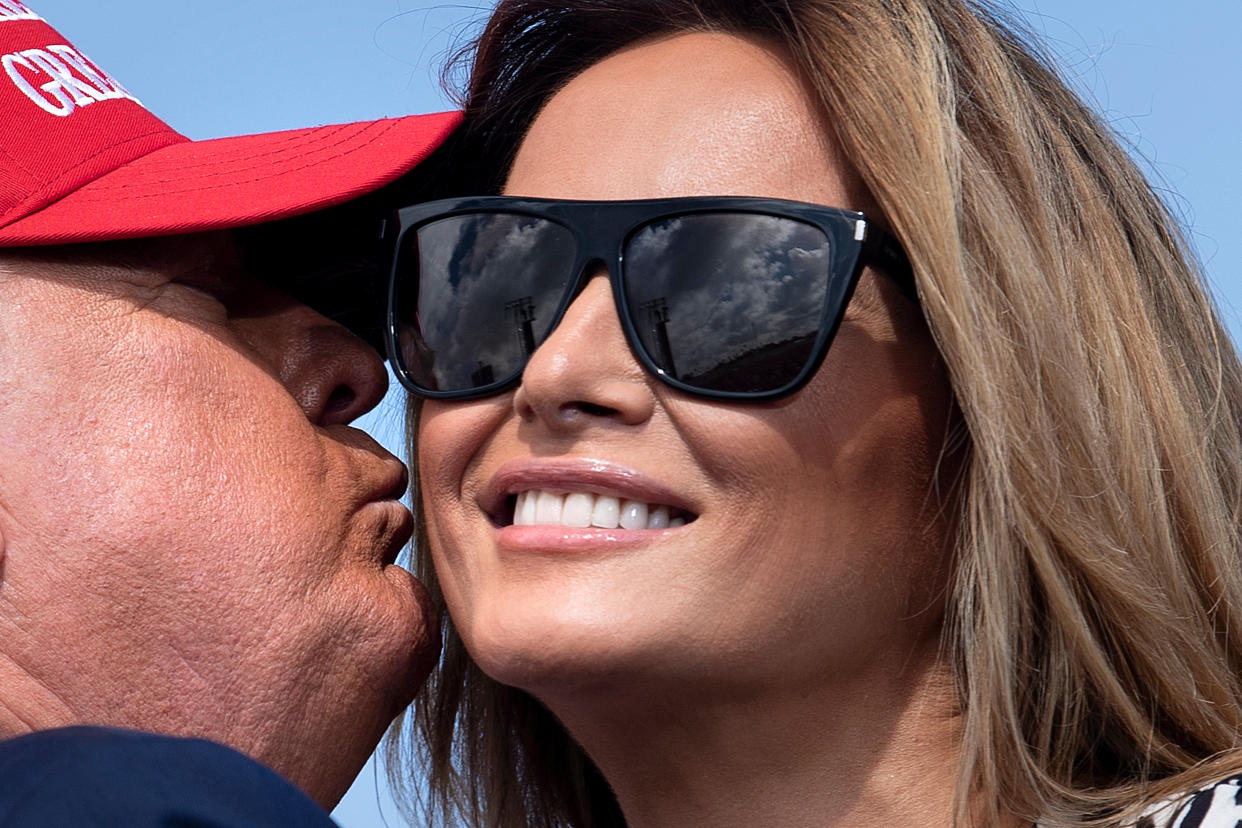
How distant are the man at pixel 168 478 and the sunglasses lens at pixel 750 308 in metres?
0.65

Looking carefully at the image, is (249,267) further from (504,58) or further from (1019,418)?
(1019,418)

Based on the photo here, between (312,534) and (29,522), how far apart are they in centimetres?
44

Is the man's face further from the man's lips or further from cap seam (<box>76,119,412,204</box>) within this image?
the man's lips

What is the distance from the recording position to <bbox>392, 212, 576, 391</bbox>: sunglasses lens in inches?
94.7

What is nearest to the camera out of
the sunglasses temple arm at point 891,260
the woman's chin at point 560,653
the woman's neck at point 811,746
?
the woman's chin at point 560,653

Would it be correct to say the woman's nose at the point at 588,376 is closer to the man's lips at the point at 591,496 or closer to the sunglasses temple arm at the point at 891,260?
the man's lips at the point at 591,496

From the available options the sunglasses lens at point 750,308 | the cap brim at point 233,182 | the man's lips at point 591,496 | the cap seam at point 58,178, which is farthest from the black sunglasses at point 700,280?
the cap seam at point 58,178

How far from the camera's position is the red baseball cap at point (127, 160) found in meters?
2.37

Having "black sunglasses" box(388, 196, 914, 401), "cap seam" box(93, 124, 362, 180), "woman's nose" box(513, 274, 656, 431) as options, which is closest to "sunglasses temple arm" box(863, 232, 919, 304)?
"black sunglasses" box(388, 196, 914, 401)

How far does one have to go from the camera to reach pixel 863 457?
2.35 meters

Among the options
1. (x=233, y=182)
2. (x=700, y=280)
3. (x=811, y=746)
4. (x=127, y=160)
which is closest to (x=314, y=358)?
(x=233, y=182)

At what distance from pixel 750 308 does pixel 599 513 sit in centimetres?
41

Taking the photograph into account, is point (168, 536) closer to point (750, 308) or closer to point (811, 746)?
point (750, 308)

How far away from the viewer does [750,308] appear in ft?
7.41
